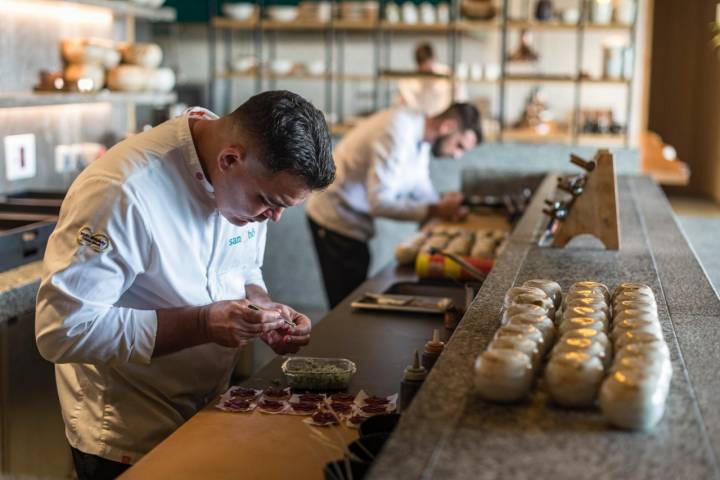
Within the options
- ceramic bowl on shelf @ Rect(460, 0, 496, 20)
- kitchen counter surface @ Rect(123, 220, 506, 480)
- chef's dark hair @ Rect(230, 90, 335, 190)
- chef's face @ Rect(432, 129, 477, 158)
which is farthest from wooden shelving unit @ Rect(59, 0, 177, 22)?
chef's dark hair @ Rect(230, 90, 335, 190)

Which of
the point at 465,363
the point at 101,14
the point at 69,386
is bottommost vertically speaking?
the point at 69,386

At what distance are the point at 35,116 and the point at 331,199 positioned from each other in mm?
1535

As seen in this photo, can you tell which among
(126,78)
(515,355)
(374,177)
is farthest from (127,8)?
(515,355)

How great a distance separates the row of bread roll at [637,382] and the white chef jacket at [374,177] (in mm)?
3200

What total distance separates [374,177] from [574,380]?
3383 mm

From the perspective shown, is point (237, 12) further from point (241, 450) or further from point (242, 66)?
point (241, 450)

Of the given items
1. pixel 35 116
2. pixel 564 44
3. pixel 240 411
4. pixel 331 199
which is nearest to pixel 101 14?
pixel 35 116

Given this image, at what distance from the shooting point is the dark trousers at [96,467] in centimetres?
232

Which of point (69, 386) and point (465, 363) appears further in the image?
point (69, 386)

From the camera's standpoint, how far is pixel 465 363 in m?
1.74

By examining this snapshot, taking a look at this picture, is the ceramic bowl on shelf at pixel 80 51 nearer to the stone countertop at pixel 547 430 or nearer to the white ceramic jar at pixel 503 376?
the stone countertop at pixel 547 430

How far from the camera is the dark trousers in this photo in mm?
2320

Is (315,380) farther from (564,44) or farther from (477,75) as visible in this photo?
(564,44)

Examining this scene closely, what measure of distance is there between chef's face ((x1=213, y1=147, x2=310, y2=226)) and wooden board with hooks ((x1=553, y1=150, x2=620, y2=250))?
1094mm
